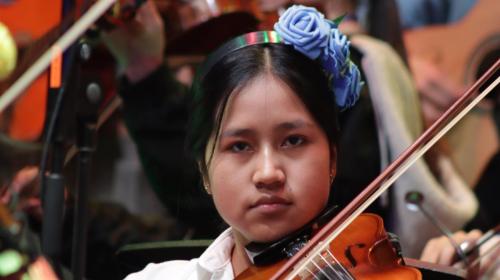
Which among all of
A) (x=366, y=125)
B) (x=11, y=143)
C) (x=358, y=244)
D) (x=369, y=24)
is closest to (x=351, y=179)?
(x=358, y=244)

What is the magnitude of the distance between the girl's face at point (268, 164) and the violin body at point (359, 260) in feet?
0.10

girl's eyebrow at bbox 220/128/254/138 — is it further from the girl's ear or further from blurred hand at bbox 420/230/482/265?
blurred hand at bbox 420/230/482/265

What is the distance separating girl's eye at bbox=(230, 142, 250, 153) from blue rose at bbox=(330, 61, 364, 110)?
0.29 ft

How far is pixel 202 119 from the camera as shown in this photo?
851 mm

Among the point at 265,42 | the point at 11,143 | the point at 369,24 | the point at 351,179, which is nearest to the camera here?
the point at 265,42

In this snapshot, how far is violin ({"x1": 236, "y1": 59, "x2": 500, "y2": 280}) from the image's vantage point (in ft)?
2.66

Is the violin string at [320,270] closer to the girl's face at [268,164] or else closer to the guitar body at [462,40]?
the girl's face at [268,164]

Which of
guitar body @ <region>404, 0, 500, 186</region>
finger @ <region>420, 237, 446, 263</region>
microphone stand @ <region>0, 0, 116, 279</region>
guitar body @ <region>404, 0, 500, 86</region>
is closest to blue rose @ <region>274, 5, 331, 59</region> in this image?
microphone stand @ <region>0, 0, 116, 279</region>

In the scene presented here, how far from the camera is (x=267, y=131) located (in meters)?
0.81

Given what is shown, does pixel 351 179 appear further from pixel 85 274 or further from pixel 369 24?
pixel 369 24

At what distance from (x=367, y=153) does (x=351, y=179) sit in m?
0.22

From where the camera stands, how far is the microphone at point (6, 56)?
988 mm

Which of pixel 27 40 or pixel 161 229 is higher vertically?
pixel 27 40

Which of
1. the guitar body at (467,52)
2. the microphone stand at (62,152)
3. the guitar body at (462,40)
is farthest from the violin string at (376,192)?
the guitar body at (462,40)
